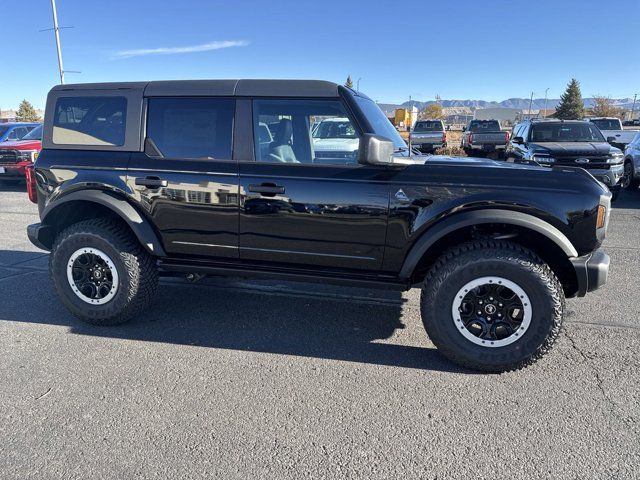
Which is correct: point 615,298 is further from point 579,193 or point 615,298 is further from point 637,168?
point 637,168

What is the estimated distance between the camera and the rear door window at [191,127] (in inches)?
143

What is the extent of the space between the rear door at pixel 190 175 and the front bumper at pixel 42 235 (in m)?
1.02

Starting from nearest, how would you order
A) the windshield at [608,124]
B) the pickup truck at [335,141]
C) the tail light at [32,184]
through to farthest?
the pickup truck at [335,141], the tail light at [32,184], the windshield at [608,124]

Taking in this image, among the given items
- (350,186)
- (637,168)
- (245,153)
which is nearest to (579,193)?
(350,186)

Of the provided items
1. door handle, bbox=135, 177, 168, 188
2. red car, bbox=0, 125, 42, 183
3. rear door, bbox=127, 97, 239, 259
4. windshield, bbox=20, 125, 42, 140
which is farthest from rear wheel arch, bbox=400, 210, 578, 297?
windshield, bbox=20, 125, 42, 140

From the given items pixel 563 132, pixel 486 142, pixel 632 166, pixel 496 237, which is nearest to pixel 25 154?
pixel 496 237

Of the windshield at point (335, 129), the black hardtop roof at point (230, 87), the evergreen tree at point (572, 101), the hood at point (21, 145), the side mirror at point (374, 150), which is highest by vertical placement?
the evergreen tree at point (572, 101)

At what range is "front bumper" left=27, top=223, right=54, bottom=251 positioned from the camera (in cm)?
412

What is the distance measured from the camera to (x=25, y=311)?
4305 mm

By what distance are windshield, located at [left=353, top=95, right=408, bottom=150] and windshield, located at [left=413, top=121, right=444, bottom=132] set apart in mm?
20411

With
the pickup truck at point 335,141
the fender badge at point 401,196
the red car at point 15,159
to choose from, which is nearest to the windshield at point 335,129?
the pickup truck at point 335,141

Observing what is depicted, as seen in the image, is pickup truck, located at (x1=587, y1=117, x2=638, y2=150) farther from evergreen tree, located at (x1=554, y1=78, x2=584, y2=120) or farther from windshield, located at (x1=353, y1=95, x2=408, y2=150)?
evergreen tree, located at (x1=554, y1=78, x2=584, y2=120)

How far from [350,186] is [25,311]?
3.23 metres

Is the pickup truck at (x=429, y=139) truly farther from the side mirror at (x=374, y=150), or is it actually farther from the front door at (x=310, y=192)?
the side mirror at (x=374, y=150)
